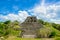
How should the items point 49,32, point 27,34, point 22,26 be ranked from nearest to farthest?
1. point 49,32
2. point 27,34
3. point 22,26

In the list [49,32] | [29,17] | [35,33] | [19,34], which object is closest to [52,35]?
[49,32]

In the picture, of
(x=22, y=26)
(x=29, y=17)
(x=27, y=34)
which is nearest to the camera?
(x=27, y=34)

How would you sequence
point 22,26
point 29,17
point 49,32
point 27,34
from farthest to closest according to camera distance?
point 29,17 → point 22,26 → point 27,34 → point 49,32

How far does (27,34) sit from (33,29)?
3.53m

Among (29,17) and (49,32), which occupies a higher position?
(29,17)

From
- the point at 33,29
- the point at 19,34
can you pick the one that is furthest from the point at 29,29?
the point at 19,34

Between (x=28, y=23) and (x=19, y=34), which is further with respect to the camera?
(x=28, y=23)

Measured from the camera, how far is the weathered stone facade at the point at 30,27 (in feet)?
188

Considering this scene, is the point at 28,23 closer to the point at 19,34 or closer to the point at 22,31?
the point at 22,31

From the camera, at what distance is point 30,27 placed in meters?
61.4

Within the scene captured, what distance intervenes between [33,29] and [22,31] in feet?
12.4

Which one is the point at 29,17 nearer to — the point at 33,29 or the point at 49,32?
the point at 33,29

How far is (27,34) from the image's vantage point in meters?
57.8

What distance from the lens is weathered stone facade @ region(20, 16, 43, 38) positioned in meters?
57.3
